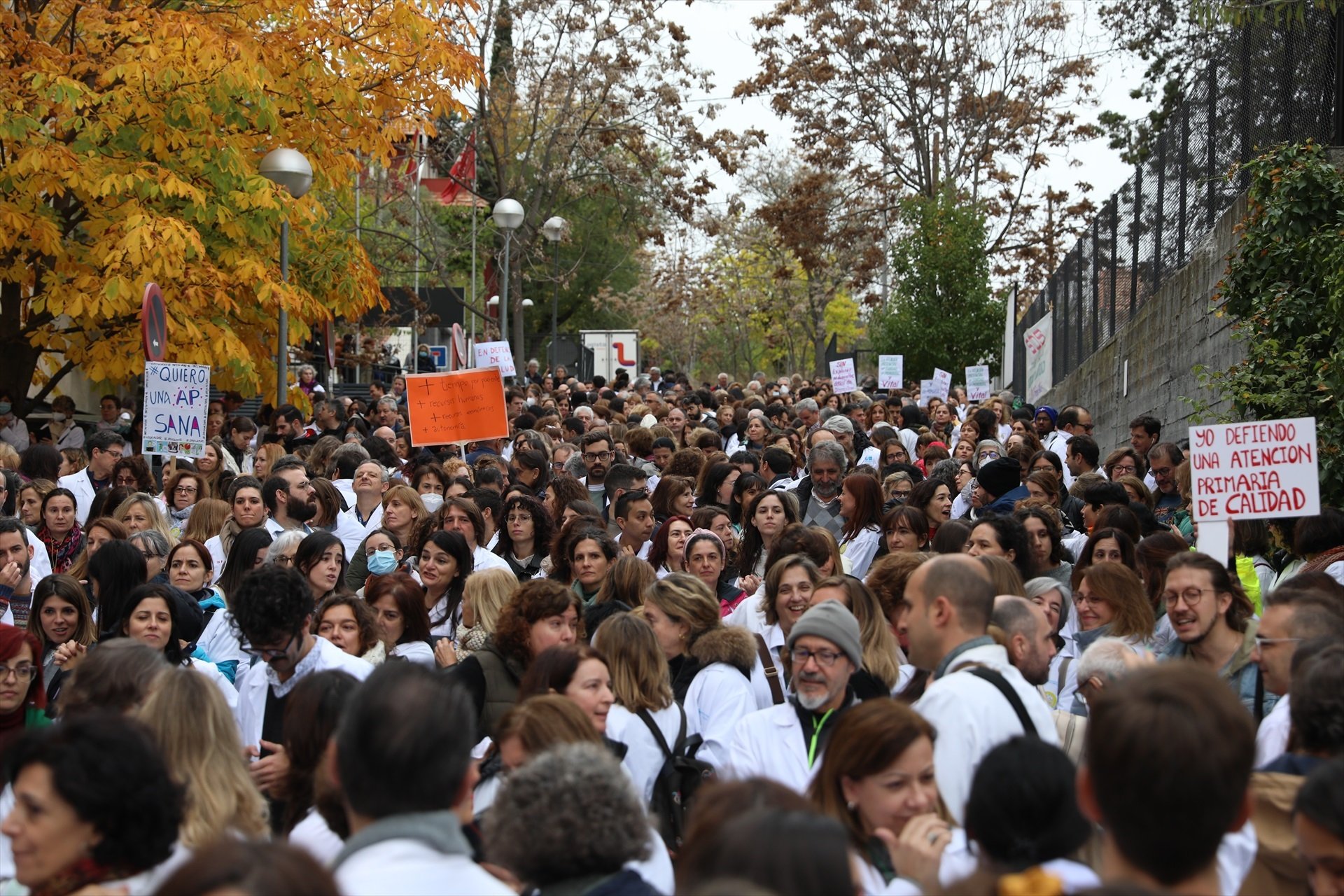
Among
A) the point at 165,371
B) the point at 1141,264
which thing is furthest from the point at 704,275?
the point at 165,371

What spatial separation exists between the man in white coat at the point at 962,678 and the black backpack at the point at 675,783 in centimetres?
111

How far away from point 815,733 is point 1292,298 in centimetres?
760

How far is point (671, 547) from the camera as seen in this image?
927 centimetres

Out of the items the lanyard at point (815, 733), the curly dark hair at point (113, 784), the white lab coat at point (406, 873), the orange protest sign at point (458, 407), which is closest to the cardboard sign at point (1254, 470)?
the lanyard at point (815, 733)

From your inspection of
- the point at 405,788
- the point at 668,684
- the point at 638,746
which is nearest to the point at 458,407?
the point at 668,684

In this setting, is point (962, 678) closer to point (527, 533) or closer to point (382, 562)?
point (382, 562)

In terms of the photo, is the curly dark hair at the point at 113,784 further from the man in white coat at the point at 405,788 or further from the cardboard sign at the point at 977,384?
the cardboard sign at the point at 977,384

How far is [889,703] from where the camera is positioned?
4.40 metres

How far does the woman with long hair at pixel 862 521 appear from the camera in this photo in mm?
10289

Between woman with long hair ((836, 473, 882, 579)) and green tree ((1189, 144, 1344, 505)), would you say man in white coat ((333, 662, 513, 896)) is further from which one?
green tree ((1189, 144, 1344, 505))

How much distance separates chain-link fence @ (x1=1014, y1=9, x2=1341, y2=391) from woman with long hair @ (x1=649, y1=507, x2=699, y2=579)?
6.17 meters

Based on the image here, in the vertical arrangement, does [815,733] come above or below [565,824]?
below

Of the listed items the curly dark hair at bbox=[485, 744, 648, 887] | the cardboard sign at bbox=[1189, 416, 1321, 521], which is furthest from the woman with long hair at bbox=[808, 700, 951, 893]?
the cardboard sign at bbox=[1189, 416, 1321, 521]

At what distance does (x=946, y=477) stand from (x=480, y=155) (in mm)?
24523
